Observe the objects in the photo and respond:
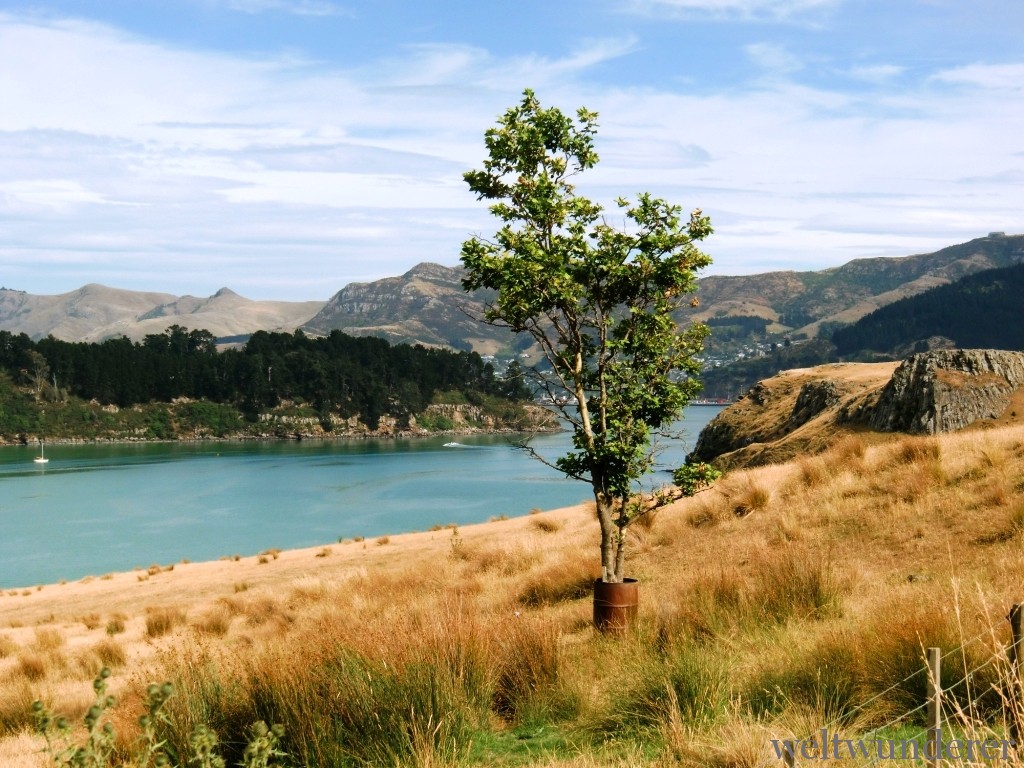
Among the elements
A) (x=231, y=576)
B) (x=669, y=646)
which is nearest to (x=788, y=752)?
(x=669, y=646)

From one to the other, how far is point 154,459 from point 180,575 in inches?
3904

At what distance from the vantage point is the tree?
10.7m

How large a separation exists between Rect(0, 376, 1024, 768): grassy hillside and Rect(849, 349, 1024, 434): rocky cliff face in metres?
6.52

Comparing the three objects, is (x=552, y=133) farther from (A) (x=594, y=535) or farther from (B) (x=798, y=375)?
(B) (x=798, y=375)

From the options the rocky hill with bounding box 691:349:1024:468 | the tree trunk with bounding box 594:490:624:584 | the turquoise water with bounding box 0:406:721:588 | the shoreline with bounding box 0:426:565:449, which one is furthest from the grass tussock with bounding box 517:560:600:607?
the shoreline with bounding box 0:426:565:449

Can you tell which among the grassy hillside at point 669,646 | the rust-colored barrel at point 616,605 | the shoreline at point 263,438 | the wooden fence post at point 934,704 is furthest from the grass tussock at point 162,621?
the shoreline at point 263,438

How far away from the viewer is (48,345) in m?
169

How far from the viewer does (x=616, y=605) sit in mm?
10211

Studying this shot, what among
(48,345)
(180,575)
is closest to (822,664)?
(180,575)

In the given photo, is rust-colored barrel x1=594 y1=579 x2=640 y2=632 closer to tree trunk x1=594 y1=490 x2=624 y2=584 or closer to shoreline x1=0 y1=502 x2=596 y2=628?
tree trunk x1=594 y1=490 x2=624 y2=584

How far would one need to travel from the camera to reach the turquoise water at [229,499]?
5159 centimetres

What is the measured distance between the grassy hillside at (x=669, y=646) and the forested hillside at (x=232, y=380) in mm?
139884

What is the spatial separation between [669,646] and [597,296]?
4.31 m

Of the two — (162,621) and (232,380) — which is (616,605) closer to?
(162,621)
